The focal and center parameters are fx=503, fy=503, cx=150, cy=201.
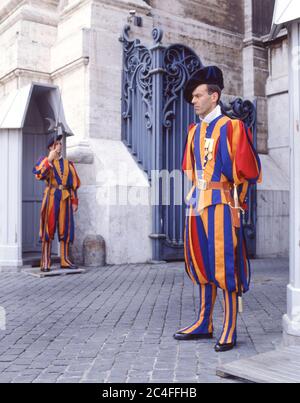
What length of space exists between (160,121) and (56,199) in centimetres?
237

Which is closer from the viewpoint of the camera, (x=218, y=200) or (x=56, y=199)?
(x=218, y=200)

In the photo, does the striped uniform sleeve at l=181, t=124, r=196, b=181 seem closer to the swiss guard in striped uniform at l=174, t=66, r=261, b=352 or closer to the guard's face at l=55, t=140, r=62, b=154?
the swiss guard in striped uniform at l=174, t=66, r=261, b=352

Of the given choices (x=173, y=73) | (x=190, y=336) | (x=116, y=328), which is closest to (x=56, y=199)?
(x=173, y=73)

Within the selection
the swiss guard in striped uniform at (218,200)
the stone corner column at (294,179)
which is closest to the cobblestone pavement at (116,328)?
the stone corner column at (294,179)

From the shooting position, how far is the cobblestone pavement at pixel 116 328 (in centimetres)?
317

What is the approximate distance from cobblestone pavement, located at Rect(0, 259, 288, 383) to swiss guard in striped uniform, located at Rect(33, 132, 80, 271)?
689 millimetres

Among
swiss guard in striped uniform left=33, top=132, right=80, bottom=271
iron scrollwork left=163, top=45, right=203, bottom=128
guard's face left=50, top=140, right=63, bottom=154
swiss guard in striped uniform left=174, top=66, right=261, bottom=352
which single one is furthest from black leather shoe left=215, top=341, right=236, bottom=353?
iron scrollwork left=163, top=45, right=203, bottom=128

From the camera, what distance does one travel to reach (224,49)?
1138cm

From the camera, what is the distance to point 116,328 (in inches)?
170

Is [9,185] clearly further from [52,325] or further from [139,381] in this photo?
[139,381]

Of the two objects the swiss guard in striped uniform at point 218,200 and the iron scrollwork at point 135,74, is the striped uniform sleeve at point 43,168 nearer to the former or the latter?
the iron scrollwork at point 135,74

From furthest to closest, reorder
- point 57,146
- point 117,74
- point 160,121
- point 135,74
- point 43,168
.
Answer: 1. point 117,74
2. point 135,74
3. point 160,121
4. point 57,146
5. point 43,168

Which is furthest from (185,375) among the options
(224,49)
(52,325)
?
(224,49)

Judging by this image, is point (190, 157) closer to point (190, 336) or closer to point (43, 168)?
point (190, 336)
